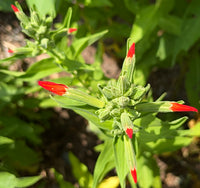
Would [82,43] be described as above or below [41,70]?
above

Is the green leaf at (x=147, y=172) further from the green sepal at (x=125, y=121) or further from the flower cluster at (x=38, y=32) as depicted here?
the flower cluster at (x=38, y=32)

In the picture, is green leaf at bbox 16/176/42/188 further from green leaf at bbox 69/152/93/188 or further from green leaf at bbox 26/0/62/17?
green leaf at bbox 26/0/62/17

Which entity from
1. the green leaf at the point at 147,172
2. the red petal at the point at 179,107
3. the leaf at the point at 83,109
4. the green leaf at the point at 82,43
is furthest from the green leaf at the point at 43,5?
the green leaf at the point at 147,172

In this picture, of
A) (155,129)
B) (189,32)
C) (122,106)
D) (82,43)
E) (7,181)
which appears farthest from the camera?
(189,32)

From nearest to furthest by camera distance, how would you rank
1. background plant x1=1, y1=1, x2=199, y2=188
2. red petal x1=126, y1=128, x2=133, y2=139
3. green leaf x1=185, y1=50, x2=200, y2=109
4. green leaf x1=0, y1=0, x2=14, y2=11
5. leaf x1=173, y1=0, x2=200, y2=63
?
1. red petal x1=126, y1=128, x2=133, y2=139
2. background plant x1=1, y1=1, x2=199, y2=188
3. green leaf x1=0, y1=0, x2=14, y2=11
4. leaf x1=173, y1=0, x2=200, y2=63
5. green leaf x1=185, y1=50, x2=200, y2=109

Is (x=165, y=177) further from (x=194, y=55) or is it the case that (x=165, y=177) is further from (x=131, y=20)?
(x=131, y=20)

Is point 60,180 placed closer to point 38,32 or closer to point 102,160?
point 102,160

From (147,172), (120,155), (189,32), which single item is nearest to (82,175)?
(147,172)

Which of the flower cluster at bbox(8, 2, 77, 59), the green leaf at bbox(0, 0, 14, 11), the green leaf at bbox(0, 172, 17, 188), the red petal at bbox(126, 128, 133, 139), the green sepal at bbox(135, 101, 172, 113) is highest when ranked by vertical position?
the green leaf at bbox(0, 0, 14, 11)

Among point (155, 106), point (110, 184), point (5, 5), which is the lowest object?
point (110, 184)

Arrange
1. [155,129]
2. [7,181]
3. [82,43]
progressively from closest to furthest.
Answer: [7,181] → [155,129] → [82,43]

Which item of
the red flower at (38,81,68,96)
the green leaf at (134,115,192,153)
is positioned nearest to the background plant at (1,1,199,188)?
the green leaf at (134,115,192,153)
